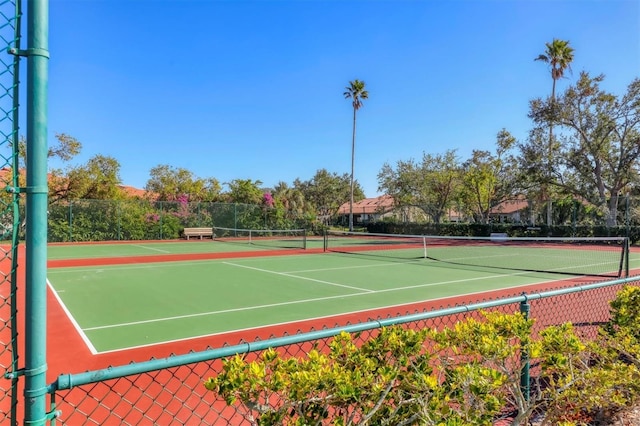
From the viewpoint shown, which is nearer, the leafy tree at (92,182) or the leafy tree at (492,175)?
the leafy tree at (92,182)

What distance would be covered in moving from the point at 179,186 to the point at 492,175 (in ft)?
105

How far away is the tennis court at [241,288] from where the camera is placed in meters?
7.81

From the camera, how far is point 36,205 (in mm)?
1919

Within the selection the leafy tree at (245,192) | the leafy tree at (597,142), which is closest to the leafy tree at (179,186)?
the leafy tree at (245,192)

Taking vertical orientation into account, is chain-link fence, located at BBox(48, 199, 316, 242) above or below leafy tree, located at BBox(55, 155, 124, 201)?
below

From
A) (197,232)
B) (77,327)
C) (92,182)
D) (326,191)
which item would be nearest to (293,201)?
(197,232)

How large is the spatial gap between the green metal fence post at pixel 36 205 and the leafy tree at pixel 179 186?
41.0 meters

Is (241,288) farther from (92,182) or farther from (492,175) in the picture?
(492,175)

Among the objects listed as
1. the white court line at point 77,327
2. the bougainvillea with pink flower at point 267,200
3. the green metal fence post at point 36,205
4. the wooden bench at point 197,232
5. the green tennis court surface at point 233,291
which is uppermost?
the bougainvillea with pink flower at point 267,200

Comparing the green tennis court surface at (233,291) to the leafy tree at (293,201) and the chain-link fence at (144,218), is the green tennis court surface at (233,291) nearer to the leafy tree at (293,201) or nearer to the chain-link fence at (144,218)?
the chain-link fence at (144,218)

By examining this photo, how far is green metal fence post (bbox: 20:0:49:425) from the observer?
1.90m

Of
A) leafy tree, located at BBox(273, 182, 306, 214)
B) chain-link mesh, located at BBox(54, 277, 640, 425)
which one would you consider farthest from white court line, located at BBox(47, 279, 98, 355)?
leafy tree, located at BBox(273, 182, 306, 214)

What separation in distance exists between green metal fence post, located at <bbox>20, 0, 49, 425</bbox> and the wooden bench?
3105 cm

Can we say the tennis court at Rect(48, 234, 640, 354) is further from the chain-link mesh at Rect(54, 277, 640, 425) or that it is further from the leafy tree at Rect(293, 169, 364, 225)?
the leafy tree at Rect(293, 169, 364, 225)
